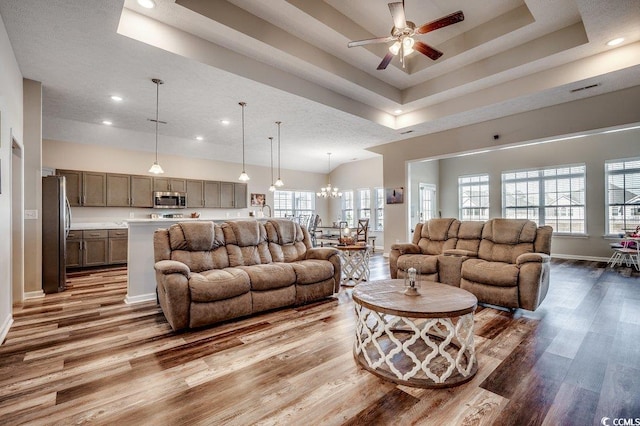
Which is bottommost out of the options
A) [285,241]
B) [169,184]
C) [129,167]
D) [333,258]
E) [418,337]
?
[418,337]

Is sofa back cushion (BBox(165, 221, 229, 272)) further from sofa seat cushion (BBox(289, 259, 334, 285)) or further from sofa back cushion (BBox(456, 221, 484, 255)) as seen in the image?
sofa back cushion (BBox(456, 221, 484, 255))

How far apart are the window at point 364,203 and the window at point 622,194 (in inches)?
231

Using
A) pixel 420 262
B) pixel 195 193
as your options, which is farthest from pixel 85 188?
pixel 420 262

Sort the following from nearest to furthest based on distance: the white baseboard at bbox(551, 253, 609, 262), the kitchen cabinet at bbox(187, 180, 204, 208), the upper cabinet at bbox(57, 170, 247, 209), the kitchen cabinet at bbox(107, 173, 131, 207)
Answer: the upper cabinet at bbox(57, 170, 247, 209)
the kitchen cabinet at bbox(107, 173, 131, 207)
the white baseboard at bbox(551, 253, 609, 262)
the kitchen cabinet at bbox(187, 180, 204, 208)

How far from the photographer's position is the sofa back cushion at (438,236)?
4.48 meters

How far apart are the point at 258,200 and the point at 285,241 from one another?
17.3ft

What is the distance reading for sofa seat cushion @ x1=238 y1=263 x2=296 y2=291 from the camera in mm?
3271

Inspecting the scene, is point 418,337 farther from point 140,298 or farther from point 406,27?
point 140,298

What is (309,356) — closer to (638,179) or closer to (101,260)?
(101,260)

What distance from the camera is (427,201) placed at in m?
9.30

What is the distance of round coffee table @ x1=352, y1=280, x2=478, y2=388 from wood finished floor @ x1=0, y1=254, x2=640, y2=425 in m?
0.09

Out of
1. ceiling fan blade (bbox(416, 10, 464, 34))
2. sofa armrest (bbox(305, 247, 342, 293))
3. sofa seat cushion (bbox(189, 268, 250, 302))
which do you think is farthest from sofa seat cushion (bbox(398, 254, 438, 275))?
ceiling fan blade (bbox(416, 10, 464, 34))

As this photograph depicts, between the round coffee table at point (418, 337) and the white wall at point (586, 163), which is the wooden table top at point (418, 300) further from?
the white wall at point (586, 163)

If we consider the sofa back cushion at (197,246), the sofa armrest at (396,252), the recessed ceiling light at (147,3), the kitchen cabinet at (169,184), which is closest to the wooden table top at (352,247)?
the sofa armrest at (396,252)
